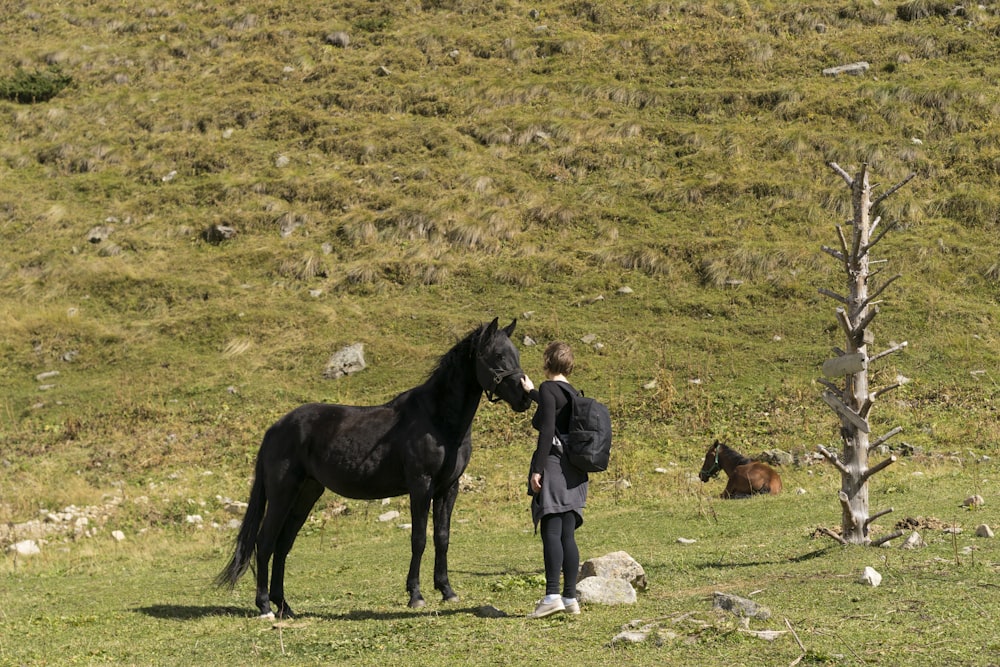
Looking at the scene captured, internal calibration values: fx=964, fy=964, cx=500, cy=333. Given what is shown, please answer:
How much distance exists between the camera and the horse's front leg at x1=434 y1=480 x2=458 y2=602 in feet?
33.5

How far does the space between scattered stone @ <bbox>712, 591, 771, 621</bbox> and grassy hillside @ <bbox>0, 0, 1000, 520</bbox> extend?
41.3ft

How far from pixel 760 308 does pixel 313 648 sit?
21634 millimetres

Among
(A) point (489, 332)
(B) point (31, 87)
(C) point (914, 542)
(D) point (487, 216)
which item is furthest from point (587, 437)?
(B) point (31, 87)

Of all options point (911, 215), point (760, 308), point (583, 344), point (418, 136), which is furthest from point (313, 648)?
point (418, 136)

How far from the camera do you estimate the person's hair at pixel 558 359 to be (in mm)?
8711

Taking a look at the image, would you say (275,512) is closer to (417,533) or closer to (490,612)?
(417,533)

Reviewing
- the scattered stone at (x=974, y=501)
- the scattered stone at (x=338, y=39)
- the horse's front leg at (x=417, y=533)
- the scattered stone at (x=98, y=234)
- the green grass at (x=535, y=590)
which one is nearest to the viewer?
the green grass at (x=535, y=590)

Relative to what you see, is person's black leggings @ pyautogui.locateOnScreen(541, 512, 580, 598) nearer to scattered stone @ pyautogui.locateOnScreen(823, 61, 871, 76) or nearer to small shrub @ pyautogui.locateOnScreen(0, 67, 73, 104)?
scattered stone @ pyautogui.locateOnScreen(823, 61, 871, 76)

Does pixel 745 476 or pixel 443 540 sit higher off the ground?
pixel 443 540

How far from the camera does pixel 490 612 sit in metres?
9.10

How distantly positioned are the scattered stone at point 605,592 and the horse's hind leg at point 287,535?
10.7 ft

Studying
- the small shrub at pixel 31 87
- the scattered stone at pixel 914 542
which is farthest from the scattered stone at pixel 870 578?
the small shrub at pixel 31 87

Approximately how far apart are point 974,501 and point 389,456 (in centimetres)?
886

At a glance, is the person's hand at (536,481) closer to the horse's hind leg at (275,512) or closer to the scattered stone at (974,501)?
the horse's hind leg at (275,512)
